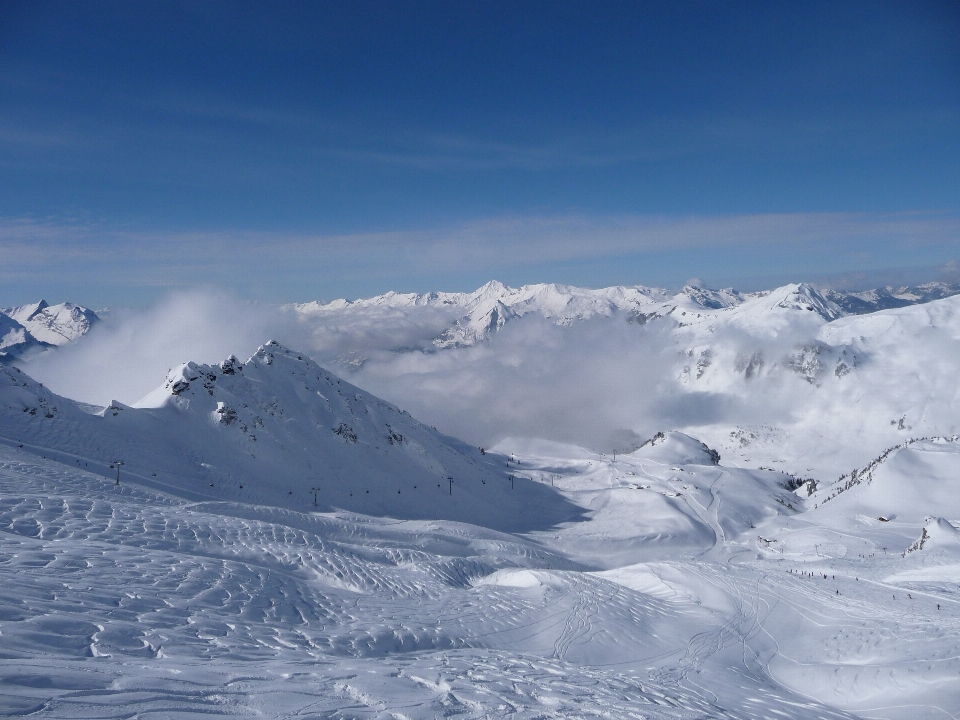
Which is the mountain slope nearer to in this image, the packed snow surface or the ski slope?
the packed snow surface

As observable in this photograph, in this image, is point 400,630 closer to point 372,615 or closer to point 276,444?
point 372,615

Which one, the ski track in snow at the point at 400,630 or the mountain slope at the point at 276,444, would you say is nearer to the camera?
the ski track in snow at the point at 400,630

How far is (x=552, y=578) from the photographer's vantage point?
30.8m

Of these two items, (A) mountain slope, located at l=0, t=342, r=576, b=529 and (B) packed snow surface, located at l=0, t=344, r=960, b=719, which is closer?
(B) packed snow surface, located at l=0, t=344, r=960, b=719

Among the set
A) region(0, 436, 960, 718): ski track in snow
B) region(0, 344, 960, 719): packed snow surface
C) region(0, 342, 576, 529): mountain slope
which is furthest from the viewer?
region(0, 342, 576, 529): mountain slope

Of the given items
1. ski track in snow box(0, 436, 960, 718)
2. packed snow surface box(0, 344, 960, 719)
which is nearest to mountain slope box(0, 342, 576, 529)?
packed snow surface box(0, 344, 960, 719)

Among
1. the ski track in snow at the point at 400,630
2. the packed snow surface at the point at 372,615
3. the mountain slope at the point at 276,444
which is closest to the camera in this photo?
the ski track in snow at the point at 400,630

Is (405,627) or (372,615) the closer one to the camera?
(405,627)

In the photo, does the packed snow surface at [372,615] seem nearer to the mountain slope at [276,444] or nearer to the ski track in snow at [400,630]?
the ski track in snow at [400,630]

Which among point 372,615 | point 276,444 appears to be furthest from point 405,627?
point 276,444

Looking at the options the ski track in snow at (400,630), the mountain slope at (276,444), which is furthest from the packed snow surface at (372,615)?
the mountain slope at (276,444)

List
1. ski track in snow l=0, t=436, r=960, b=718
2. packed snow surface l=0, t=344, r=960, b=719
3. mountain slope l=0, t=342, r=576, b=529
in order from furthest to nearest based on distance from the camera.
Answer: mountain slope l=0, t=342, r=576, b=529 < packed snow surface l=0, t=344, r=960, b=719 < ski track in snow l=0, t=436, r=960, b=718

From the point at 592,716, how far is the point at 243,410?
7986 centimetres

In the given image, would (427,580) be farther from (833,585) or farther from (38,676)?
(833,585)
